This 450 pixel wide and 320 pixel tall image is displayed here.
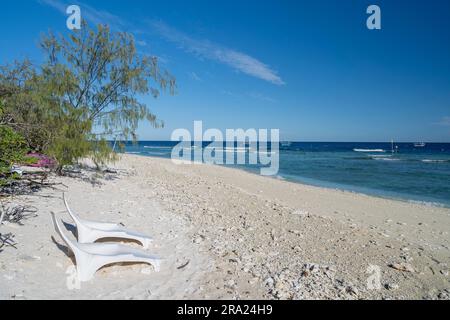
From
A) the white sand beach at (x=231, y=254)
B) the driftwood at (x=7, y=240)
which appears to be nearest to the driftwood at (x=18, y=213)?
the white sand beach at (x=231, y=254)

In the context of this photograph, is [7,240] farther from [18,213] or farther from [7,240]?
[18,213]

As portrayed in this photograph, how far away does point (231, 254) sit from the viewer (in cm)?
527

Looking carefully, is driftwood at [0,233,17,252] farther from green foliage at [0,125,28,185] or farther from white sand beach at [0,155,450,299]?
green foliage at [0,125,28,185]

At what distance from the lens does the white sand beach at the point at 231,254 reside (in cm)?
401

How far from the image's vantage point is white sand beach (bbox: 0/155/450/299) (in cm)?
401

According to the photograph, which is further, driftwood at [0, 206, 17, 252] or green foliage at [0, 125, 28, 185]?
green foliage at [0, 125, 28, 185]

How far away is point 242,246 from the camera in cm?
575

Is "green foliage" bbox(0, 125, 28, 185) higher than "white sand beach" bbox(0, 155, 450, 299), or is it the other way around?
"green foliage" bbox(0, 125, 28, 185)

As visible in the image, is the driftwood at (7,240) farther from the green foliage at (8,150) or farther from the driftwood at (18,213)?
the green foliage at (8,150)

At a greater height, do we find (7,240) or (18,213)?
(18,213)

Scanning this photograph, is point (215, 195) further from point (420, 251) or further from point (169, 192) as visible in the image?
point (420, 251)

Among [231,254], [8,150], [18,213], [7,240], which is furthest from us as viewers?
[18,213]

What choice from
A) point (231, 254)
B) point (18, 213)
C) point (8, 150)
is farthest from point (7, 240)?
point (231, 254)

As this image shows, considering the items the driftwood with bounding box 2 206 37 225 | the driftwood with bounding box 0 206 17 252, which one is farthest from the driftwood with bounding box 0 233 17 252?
the driftwood with bounding box 2 206 37 225
